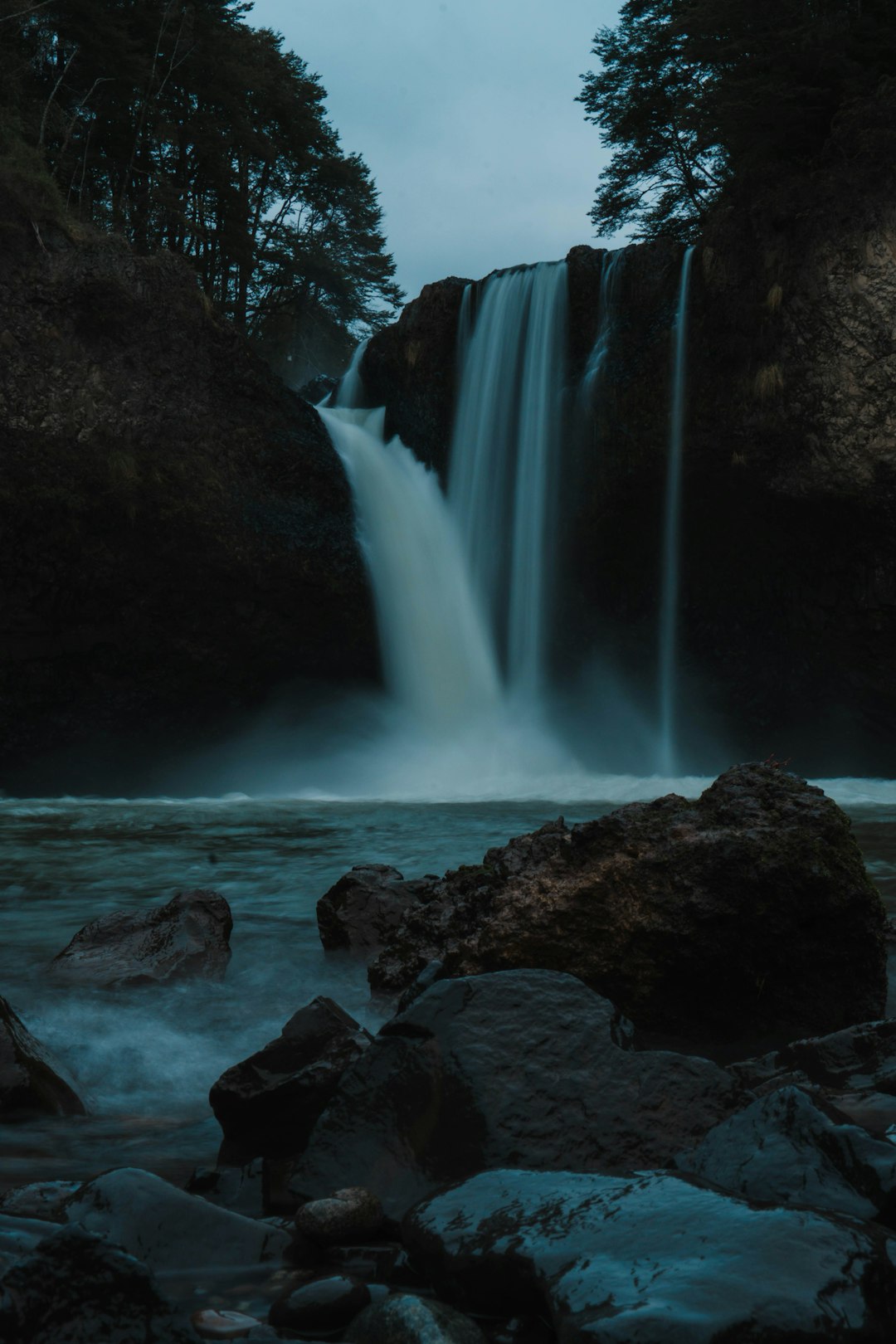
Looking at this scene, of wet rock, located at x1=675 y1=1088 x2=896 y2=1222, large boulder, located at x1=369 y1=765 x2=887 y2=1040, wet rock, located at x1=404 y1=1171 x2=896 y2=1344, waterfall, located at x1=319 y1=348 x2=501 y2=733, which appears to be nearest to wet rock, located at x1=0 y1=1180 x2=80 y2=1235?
wet rock, located at x1=404 y1=1171 x2=896 y2=1344

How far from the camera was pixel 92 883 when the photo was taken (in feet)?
26.0

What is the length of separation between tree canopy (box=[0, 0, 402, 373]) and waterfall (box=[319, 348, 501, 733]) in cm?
610

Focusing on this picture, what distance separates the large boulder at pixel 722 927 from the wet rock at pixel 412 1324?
2.17 metres

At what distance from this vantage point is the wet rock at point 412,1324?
72.8 inches

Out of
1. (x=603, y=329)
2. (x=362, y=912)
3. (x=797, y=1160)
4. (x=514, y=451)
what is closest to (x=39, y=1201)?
(x=797, y=1160)

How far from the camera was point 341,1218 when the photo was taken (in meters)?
2.38

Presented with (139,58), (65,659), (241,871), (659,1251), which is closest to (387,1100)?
(659,1251)

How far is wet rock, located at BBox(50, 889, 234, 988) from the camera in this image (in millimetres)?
4906

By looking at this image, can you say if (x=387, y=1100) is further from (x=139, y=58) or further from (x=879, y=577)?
(x=139, y=58)

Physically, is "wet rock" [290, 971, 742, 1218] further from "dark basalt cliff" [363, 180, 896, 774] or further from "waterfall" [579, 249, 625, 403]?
"waterfall" [579, 249, 625, 403]

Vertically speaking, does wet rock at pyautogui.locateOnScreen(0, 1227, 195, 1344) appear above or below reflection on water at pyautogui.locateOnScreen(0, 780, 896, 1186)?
above

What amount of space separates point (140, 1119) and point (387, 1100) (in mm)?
1145

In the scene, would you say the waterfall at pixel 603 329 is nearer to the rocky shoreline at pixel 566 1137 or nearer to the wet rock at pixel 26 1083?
the rocky shoreline at pixel 566 1137

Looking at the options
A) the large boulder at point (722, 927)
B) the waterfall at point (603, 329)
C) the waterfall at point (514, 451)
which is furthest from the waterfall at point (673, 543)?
the large boulder at point (722, 927)
